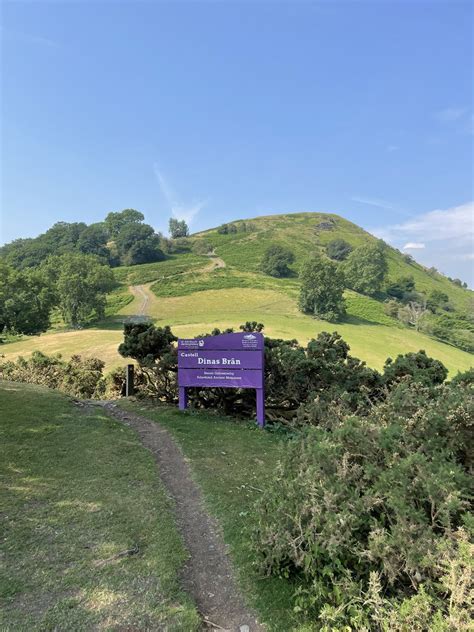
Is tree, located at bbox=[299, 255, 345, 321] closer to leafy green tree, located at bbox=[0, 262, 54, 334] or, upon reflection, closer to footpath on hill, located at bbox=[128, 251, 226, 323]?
footpath on hill, located at bbox=[128, 251, 226, 323]

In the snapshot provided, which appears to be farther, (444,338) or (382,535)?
(444,338)

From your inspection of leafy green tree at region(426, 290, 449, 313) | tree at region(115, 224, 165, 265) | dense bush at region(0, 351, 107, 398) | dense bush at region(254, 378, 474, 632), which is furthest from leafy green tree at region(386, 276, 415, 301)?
dense bush at region(254, 378, 474, 632)

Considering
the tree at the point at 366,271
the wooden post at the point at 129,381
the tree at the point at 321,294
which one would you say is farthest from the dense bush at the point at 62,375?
the tree at the point at 366,271

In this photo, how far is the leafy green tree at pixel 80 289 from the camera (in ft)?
183

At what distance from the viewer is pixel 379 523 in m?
2.72

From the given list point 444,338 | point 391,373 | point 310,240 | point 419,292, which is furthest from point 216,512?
point 310,240

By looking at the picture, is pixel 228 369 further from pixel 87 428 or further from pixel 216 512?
pixel 216 512

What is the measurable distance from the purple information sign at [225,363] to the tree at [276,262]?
83.8 metres

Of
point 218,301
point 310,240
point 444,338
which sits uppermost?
point 310,240

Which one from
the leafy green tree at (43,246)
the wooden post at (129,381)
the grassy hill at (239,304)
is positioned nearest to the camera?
the wooden post at (129,381)

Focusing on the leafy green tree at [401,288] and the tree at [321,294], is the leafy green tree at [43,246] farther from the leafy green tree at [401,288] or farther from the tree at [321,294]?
the leafy green tree at [401,288]

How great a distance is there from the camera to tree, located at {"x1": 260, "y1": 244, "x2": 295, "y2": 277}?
301 ft

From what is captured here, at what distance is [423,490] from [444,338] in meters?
70.9

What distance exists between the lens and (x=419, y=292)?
9375 cm
